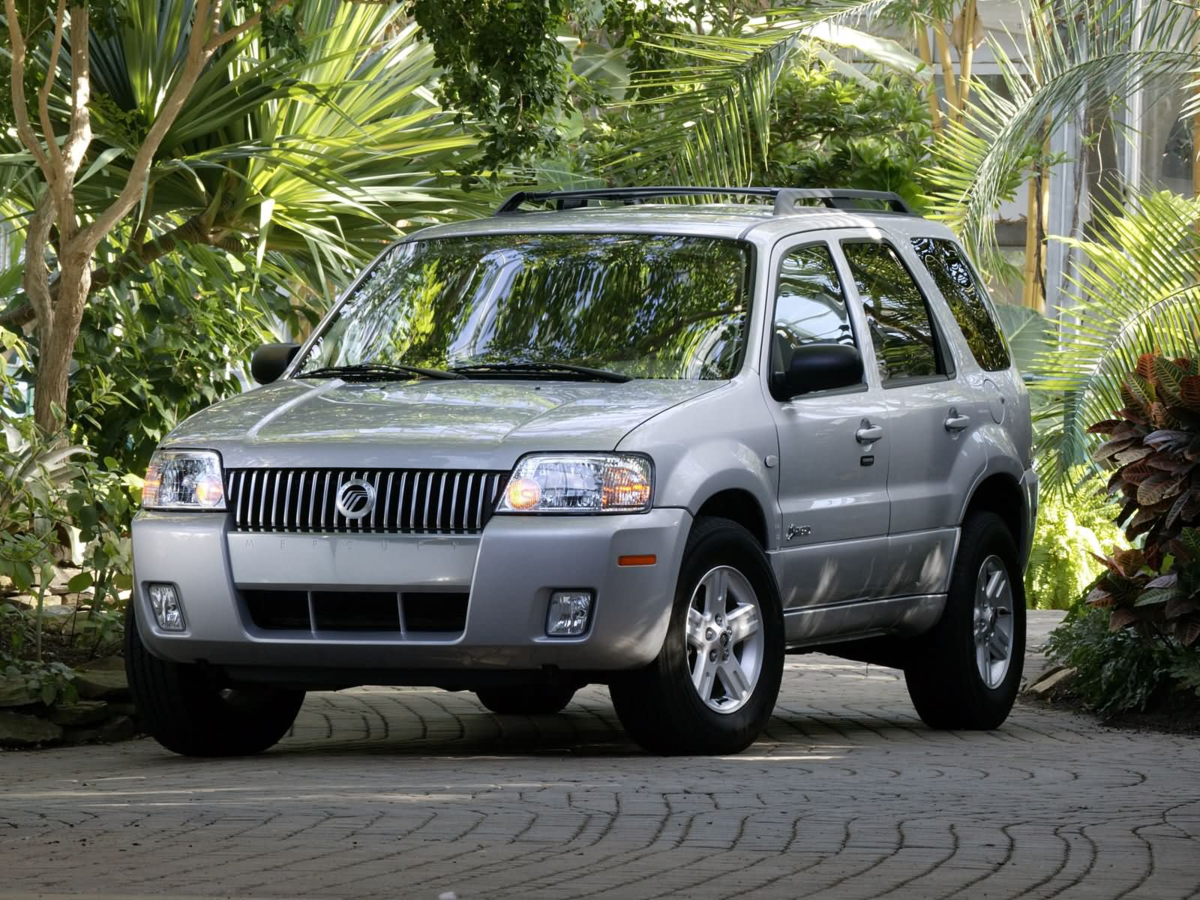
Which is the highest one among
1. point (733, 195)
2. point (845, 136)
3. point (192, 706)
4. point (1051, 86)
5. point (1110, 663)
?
point (1051, 86)

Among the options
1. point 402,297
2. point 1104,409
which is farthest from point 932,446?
point 1104,409

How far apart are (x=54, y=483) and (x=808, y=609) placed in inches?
145

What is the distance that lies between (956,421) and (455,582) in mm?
2733

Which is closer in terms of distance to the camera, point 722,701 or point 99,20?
point 722,701

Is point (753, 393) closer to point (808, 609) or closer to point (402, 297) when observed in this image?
point (808, 609)

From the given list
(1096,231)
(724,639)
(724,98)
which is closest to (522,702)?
(724,639)

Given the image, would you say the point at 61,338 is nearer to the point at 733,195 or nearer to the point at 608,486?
the point at 733,195

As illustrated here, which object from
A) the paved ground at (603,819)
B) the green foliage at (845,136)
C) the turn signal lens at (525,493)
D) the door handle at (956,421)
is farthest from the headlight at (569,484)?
the green foliage at (845,136)

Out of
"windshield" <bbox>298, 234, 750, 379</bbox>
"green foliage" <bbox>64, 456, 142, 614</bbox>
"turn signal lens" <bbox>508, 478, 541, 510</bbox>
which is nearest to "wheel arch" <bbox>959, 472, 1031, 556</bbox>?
"windshield" <bbox>298, 234, 750, 379</bbox>

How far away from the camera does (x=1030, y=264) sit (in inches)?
1024

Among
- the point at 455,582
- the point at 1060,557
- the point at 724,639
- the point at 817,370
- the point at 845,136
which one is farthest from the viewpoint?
the point at 845,136

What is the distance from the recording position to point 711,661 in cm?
769

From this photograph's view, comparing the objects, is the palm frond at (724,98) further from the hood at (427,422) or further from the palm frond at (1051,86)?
the hood at (427,422)

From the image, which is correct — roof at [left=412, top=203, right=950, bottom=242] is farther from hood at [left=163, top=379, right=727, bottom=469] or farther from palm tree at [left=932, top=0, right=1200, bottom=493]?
palm tree at [left=932, top=0, right=1200, bottom=493]
